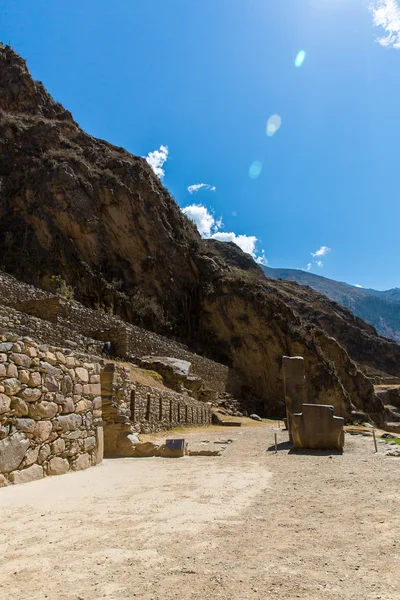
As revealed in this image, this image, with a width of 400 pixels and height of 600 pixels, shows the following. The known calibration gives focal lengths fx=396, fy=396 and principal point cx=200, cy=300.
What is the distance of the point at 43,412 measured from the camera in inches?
248

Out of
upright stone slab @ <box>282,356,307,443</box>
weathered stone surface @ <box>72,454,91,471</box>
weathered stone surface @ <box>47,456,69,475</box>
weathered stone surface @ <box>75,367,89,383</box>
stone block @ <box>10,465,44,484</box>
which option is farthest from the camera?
upright stone slab @ <box>282,356,307,443</box>

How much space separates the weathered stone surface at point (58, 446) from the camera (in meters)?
6.55

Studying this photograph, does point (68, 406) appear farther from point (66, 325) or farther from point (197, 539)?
point (66, 325)

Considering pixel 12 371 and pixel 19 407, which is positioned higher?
pixel 12 371

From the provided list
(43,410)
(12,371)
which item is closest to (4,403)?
(12,371)

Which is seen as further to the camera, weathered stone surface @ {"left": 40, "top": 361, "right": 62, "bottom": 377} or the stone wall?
the stone wall

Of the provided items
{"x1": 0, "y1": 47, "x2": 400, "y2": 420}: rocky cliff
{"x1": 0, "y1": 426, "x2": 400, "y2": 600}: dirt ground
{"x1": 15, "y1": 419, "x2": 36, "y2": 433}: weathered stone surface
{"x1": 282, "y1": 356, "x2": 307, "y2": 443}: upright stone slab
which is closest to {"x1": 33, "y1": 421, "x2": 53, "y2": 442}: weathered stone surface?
{"x1": 15, "y1": 419, "x2": 36, "y2": 433}: weathered stone surface

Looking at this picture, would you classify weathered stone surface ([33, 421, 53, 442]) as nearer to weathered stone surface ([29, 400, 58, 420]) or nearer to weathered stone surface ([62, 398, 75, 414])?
weathered stone surface ([29, 400, 58, 420])

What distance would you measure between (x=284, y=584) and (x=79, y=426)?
558 centimetres

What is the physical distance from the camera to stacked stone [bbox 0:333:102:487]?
5.57m

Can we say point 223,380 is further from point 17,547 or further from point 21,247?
point 17,547

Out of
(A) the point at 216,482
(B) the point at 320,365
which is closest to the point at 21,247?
(B) the point at 320,365

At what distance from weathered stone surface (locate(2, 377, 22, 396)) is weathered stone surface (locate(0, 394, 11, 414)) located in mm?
85

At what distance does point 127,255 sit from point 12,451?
37.4 metres
